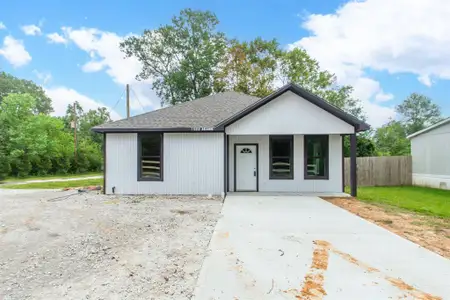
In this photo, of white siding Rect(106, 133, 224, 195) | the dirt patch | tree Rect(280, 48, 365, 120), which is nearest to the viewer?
the dirt patch

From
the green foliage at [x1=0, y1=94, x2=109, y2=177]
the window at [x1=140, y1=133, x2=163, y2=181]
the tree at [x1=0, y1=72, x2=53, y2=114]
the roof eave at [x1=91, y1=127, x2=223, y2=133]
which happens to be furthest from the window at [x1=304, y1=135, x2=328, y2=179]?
the tree at [x1=0, y1=72, x2=53, y2=114]

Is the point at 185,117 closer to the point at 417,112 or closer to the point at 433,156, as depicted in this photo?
the point at 433,156

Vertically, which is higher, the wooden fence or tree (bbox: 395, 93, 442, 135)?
tree (bbox: 395, 93, 442, 135)

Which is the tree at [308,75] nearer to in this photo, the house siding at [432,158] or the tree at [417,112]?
Result: the house siding at [432,158]

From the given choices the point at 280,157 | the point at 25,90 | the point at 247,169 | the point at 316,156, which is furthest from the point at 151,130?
the point at 25,90

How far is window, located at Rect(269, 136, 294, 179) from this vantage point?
42.3 ft

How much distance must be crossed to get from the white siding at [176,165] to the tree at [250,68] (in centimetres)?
1720

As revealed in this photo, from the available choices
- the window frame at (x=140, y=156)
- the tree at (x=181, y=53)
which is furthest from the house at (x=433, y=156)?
the tree at (x=181, y=53)

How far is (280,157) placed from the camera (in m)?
13.0

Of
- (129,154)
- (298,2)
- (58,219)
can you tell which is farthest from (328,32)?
(58,219)

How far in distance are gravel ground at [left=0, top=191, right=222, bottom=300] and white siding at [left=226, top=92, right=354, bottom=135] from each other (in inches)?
151

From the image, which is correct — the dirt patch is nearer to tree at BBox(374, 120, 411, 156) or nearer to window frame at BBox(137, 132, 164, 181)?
window frame at BBox(137, 132, 164, 181)

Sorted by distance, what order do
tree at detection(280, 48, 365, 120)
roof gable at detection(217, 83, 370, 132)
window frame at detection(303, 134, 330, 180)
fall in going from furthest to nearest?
tree at detection(280, 48, 365, 120) < window frame at detection(303, 134, 330, 180) < roof gable at detection(217, 83, 370, 132)

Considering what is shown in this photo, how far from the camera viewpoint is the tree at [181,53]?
32281mm
